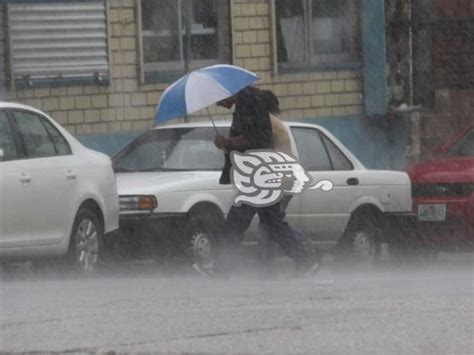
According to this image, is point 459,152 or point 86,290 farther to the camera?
point 459,152

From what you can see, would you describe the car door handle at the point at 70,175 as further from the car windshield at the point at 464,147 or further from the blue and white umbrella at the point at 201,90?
the car windshield at the point at 464,147

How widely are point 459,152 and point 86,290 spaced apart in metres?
6.00

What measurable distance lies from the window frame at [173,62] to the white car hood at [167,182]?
6.27 meters

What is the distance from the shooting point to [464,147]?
1847cm

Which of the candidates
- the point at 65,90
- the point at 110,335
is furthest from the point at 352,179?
the point at 110,335

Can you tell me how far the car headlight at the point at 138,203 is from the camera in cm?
1588

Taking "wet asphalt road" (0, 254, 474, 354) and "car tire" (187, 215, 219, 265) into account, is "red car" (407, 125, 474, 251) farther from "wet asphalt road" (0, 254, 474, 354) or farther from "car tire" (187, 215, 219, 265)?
"car tire" (187, 215, 219, 265)

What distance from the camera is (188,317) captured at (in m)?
11.2

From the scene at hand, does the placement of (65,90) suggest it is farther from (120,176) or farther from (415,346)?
(415,346)

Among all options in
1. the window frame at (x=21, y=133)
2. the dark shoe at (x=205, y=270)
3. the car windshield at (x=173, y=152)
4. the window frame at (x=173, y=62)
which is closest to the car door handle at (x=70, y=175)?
the window frame at (x=21, y=133)

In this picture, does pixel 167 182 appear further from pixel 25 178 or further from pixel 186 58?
pixel 186 58

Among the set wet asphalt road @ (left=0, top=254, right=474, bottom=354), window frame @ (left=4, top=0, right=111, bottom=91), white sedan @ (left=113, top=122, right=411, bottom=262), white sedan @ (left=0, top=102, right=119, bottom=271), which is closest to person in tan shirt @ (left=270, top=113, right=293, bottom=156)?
wet asphalt road @ (left=0, top=254, right=474, bottom=354)

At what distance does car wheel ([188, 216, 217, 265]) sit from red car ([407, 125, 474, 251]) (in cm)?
254

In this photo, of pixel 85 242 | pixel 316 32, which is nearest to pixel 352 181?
pixel 85 242
